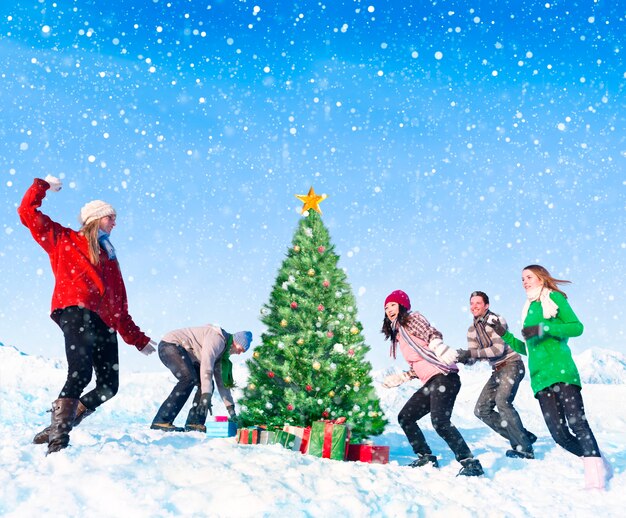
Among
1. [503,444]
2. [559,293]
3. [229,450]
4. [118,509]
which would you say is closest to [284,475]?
[229,450]

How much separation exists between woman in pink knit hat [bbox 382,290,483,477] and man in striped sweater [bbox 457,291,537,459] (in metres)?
1.11

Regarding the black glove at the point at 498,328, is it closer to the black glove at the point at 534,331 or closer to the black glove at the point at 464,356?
the black glove at the point at 534,331

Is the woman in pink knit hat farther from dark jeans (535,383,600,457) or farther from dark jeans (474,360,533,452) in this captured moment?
dark jeans (474,360,533,452)

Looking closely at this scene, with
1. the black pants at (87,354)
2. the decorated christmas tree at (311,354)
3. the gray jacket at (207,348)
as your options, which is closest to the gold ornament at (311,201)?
the decorated christmas tree at (311,354)

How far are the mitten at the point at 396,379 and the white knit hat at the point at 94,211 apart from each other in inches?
138

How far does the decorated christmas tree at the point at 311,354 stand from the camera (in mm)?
7625

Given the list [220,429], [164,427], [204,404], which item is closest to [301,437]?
[220,429]

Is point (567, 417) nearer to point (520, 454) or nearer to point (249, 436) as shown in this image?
point (520, 454)

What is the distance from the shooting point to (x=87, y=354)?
5027mm

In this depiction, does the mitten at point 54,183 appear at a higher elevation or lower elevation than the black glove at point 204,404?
higher

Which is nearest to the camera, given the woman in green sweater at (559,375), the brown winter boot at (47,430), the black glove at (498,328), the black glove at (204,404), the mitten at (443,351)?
the brown winter boot at (47,430)

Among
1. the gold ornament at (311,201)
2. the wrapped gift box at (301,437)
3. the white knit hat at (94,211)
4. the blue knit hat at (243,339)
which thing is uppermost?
the gold ornament at (311,201)

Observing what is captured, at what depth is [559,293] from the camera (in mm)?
6496

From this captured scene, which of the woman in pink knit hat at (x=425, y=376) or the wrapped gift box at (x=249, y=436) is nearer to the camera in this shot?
the woman in pink knit hat at (x=425, y=376)
